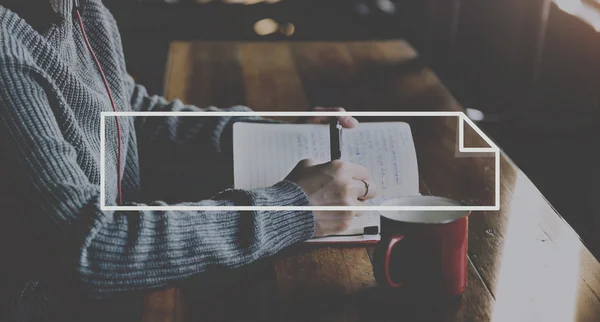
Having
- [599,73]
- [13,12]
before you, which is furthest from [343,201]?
[599,73]

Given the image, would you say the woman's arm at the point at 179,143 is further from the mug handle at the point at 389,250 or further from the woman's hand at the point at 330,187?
the mug handle at the point at 389,250

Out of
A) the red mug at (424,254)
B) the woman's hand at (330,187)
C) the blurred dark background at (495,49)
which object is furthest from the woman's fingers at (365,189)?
the blurred dark background at (495,49)

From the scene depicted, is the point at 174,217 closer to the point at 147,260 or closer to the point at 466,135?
the point at 147,260

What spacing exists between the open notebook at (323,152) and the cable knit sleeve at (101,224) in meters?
0.14

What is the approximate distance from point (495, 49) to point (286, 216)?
8.96 feet

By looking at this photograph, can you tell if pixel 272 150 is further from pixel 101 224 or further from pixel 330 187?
pixel 101 224

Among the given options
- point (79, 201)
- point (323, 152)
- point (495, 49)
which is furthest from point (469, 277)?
point (495, 49)

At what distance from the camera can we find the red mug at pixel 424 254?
2.81 feet

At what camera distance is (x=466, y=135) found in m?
1.50

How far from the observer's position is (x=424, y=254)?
867 mm

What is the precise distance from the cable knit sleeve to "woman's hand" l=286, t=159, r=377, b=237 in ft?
0.15

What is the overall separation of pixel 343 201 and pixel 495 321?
30 centimetres
